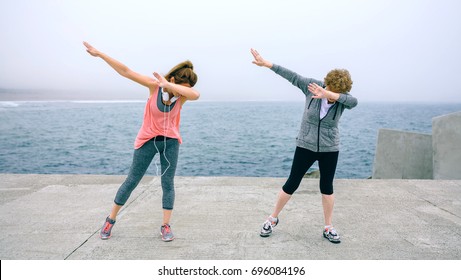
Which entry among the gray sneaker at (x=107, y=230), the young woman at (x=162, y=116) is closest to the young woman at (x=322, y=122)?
the young woman at (x=162, y=116)

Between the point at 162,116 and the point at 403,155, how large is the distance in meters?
7.07

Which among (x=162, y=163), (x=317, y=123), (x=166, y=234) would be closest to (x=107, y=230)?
(x=166, y=234)

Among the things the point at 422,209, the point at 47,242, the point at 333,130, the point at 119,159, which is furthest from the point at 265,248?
the point at 119,159

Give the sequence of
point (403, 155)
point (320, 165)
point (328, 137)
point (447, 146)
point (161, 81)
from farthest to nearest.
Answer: point (403, 155) < point (447, 146) < point (320, 165) < point (328, 137) < point (161, 81)

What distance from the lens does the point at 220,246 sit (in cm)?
349

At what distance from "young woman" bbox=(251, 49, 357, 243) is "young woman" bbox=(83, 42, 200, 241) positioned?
0.84m

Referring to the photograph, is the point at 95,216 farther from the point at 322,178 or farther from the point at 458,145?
the point at 458,145

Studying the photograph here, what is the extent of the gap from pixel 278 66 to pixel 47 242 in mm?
2944

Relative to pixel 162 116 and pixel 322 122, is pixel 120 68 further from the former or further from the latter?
pixel 322 122

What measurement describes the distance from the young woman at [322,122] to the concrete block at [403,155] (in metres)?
5.65

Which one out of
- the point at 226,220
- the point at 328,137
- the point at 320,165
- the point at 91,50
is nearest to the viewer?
the point at 91,50

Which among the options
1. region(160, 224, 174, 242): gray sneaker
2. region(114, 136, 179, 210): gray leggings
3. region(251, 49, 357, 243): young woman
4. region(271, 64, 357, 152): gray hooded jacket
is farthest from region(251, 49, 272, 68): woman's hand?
region(160, 224, 174, 242): gray sneaker

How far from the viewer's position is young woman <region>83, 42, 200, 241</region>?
126 inches

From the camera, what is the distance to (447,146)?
6914mm
